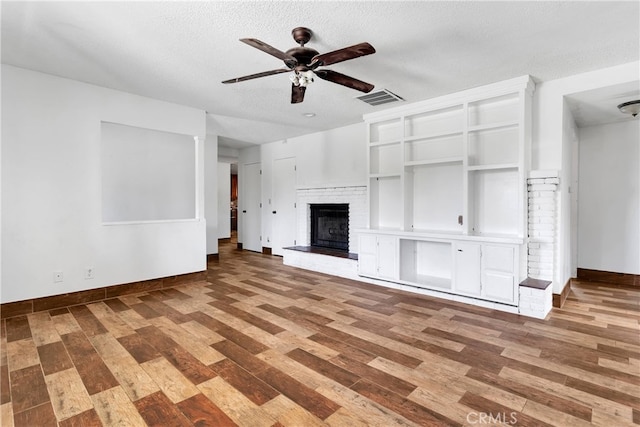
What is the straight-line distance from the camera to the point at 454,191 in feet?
14.4

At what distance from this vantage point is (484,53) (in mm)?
3025

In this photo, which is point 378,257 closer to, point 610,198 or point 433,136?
point 433,136

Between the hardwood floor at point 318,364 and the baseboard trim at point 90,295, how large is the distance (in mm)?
145

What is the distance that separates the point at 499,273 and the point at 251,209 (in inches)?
232

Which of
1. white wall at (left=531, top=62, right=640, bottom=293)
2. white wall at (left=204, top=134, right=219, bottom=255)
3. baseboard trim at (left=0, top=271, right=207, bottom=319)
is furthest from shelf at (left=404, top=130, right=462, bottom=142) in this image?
white wall at (left=204, top=134, right=219, bottom=255)

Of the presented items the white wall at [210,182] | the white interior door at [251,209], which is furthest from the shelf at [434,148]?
the white interior door at [251,209]

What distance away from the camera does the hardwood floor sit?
5.96 ft

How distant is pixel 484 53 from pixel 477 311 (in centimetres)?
269

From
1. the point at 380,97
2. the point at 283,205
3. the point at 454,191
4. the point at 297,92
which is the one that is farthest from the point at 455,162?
the point at 283,205

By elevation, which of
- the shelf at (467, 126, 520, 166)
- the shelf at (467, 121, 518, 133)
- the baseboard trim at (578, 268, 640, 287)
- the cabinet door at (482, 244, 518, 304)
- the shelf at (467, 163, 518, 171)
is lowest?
the baseboard trim at (578, 268, 640, 287)

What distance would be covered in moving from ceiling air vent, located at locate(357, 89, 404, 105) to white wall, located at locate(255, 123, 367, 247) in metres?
1.15

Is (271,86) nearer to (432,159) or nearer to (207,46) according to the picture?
(207,46)

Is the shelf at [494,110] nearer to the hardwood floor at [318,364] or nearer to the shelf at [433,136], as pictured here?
the shelf at [433,136]

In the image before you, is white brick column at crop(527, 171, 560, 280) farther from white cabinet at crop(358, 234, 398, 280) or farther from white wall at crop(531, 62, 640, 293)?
white cabinet at crop(358, 234, 398, 280)
